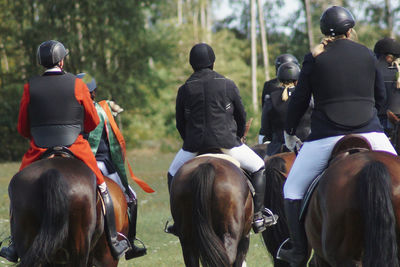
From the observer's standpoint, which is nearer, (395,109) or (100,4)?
(395,109)

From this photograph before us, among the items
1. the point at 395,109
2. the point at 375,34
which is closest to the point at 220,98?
the point at 395,109

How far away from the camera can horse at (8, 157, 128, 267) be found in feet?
23.1

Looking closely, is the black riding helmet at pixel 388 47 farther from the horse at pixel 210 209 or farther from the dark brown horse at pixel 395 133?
the horse at pixel 210 209

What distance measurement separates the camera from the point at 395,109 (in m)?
12.3

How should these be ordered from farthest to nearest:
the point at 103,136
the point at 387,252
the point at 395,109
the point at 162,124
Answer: the point at 162,124 → the point at 395,109 → the point at 103,136 → the point at 387,252

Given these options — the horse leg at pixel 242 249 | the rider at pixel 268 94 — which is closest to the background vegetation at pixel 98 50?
the rider at pixel 268 94

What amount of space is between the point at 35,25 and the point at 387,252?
41.2 meters

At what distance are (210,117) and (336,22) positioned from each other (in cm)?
237

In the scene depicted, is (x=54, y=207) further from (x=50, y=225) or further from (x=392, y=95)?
(x=392, y=95)

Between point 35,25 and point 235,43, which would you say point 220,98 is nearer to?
point 35,25

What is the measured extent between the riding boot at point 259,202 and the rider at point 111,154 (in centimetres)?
157

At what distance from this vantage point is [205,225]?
784 cm

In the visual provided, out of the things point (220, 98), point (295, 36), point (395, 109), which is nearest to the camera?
point (220, 98)

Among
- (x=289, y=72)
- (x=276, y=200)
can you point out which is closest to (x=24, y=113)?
(x=276, y=200)
